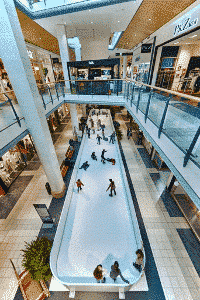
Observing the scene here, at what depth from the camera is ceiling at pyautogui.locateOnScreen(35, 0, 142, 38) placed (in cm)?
778

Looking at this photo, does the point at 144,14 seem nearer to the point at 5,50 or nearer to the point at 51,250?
the point at 5,50

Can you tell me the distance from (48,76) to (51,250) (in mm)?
19303

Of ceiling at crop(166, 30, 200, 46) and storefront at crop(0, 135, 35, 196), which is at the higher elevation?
ceiling at crop(166, 30, 200, 46)

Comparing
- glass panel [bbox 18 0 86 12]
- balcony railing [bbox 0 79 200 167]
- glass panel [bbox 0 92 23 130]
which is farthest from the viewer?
glass panel [bbox 18 0 86 12]

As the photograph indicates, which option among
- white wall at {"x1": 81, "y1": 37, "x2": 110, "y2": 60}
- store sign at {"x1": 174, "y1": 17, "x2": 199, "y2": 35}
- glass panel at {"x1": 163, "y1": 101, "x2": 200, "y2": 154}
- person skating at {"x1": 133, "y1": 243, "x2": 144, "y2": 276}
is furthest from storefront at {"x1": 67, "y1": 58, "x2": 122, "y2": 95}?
person skating at {"x1": 133, "y1": 243, "x2": 144, "y2": 276}

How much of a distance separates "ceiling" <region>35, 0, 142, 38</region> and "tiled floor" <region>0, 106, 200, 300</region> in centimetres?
1025

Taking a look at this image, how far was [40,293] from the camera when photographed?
4.22m

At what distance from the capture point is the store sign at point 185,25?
6.28 m

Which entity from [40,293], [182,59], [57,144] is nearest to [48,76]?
[57,144]

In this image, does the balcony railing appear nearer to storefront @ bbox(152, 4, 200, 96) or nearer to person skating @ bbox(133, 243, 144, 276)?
person skating @ bbox(133, 243, 144, 276)

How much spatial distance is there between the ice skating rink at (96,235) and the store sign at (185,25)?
8318 millimetres

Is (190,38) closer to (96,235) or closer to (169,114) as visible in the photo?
(169,114)

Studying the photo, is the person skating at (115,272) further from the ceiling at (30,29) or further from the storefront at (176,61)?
the ceiling at (30,29)

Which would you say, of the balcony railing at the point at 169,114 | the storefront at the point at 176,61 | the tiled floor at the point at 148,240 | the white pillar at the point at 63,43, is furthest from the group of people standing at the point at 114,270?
the white pillar at the point at 63,43
